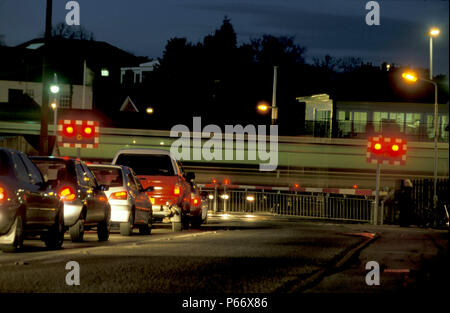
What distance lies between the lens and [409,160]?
61.5 metres

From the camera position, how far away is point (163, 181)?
76.7ft

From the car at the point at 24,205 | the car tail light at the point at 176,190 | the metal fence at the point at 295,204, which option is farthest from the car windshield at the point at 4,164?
the metal fence at the point at 295,204

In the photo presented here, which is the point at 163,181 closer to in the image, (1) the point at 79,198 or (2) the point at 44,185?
(1) the point at 79,198

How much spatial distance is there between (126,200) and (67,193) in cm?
314

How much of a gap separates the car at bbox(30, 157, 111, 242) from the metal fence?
20.1m

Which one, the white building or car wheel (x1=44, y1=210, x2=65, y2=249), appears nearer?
car wheel (x1=44, y1=210, x2=65, y2=249)

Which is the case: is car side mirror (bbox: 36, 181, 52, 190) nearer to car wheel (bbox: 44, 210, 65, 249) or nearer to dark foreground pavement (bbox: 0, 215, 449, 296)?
car wheel (bbox: 44, 210, 65, 249)

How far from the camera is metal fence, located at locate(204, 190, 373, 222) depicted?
3909 centimetres

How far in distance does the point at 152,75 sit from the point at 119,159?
7265cm

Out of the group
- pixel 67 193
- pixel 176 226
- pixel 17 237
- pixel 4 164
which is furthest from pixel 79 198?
pixel 176 226

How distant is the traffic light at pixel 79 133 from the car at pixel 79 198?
8029 millimetres

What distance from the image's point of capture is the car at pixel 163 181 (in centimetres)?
2323

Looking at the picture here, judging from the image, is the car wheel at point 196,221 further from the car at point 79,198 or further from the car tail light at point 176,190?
the car at point 79,198

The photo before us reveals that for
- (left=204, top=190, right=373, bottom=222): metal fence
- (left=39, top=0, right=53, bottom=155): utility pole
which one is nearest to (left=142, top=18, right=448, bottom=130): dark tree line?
(left=204, top=190, right=373, bottom=222): metal fence
